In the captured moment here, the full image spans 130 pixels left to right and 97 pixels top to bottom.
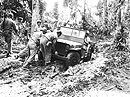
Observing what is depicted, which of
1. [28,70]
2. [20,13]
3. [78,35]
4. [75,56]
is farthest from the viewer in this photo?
[20,13]

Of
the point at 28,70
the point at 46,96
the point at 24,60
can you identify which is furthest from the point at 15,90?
the point at 24,60

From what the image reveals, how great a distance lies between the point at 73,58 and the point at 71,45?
0.52 meters

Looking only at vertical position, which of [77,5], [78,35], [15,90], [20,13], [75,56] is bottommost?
[15,90]

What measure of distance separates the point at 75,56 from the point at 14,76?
2512mm

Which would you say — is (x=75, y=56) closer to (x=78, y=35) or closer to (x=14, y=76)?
(x=78, y=35)

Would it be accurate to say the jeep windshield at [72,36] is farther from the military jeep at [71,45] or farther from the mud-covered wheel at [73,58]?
the mud-covered wheel at [73,58]

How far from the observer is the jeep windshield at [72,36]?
8805 mm

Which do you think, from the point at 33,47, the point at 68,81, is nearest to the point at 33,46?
the point at 33,47

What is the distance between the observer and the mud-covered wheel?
805 cm

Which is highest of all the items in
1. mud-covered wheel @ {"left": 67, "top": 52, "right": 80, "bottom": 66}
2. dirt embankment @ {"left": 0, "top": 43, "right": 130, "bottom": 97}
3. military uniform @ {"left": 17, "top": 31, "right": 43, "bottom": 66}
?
military uniform @ {"left": 17, "top": 31, "right": 43, "bottom": 66}

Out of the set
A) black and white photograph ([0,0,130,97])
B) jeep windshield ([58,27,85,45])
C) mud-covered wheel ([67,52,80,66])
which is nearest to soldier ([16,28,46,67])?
black and white photograph ([0,0,130,97])

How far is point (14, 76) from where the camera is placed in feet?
23.7

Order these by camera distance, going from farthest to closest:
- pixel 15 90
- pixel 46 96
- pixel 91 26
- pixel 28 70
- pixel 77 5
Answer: pixel 77 5 → pixel 91 26 → pixel 28 70 → pixel 15 90 → pixel 46 96

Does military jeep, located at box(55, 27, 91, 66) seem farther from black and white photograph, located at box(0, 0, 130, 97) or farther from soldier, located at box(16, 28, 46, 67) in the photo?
soldier, located at box(16, 28, 46, 67)
